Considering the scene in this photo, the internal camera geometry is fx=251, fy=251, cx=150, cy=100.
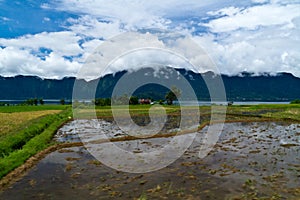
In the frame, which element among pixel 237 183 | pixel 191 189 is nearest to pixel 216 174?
pixel 237 183

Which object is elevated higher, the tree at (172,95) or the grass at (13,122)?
the tree at (172,95)

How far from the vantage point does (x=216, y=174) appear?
31.5 feet

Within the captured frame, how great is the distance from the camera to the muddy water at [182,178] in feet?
25.8

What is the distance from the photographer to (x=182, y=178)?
9.27 meters

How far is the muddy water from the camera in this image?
310 inches

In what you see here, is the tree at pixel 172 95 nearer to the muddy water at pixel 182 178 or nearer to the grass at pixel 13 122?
the grass at pixel 13 122

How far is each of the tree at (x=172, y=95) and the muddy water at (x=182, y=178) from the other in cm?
6068

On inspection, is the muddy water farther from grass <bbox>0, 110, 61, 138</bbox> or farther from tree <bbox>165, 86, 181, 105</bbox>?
tree <bbox>165, 86, 181, 105</bbox>

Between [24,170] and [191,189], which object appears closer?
[191,189]

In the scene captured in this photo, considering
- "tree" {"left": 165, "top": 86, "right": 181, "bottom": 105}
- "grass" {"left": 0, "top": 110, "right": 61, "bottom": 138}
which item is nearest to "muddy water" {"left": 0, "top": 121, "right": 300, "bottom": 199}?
"grass" {"left": 0, "top": 110, "right": 61, "bottom": 138}

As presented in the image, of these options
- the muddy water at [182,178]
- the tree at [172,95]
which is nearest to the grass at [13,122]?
the muddy water at [182,178]

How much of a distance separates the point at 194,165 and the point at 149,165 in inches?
77.8

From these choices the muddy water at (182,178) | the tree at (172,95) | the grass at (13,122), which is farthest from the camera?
the tree at (172,95)

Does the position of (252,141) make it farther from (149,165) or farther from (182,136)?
(149,165)
